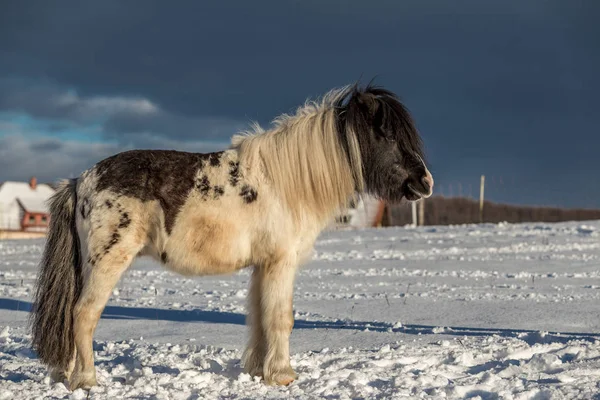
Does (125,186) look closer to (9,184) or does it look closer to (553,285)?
(553,285)

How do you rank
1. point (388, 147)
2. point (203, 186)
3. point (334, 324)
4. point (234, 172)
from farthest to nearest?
1. point (334, 324)
2. point (388, 147)
3. point (234, 172)
4. point (203, 186)

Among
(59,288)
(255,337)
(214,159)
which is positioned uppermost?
(214,159)

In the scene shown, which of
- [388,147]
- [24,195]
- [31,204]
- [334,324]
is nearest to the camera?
[388,147]

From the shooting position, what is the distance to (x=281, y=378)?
4754 millimetres

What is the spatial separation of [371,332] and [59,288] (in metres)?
2.98

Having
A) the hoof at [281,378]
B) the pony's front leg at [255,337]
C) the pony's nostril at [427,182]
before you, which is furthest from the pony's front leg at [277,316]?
the pony's nostril at [427,182]

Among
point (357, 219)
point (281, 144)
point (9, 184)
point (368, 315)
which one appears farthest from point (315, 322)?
point (9, 184)

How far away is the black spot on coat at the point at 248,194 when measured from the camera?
15.7ft

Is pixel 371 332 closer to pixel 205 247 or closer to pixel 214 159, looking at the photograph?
pixel 205 247

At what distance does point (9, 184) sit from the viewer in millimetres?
49500

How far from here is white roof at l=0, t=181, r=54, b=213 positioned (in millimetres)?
47562

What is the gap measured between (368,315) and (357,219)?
74.1 feet

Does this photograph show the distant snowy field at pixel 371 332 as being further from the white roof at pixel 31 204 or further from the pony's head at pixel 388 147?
the white roof at pixel 31 204

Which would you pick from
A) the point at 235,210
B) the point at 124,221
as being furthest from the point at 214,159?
the point at 124,221
